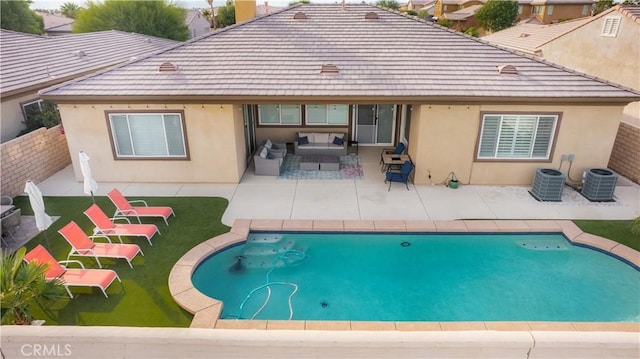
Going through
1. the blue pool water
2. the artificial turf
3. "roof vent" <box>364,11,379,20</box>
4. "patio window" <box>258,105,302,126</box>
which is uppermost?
"roof vent" <box>364,11,379,20</box>

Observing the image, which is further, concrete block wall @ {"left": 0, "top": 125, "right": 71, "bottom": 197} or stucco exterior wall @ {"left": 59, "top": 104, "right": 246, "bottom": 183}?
stucco exterior wall @ {"left": 59, "top": 104, "right": 246, "bottom": 183}

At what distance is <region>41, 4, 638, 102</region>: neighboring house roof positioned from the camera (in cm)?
1286

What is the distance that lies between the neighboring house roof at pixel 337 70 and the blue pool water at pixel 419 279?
4.76 metres

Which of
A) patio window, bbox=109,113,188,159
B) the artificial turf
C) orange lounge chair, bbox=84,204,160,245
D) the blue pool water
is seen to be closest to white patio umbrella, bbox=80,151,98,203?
orange lounge chair, bbox=84,204,160,245

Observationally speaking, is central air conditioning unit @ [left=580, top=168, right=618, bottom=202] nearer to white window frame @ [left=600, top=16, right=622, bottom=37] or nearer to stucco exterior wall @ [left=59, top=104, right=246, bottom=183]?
stucco exterior wall @ [left=59, top=104, right=246, bottom=183]

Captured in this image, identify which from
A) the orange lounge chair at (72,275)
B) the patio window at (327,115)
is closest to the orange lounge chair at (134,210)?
the orange lounge chair at (72,275)

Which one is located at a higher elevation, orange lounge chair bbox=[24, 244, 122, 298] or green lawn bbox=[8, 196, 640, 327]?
orange lounge chair bbox=[24, 244, 122, 298]

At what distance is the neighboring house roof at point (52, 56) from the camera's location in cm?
1535

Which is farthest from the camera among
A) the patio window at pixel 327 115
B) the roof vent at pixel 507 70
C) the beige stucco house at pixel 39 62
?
the patio window at pixel 327 115

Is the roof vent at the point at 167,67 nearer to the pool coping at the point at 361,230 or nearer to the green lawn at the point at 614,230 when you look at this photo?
the pool coping at the point at 361,230

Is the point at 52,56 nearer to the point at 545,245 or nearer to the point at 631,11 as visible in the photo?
the point at 545,245

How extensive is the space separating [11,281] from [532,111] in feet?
48.1

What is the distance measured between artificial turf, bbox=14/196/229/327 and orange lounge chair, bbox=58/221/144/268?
0.28m

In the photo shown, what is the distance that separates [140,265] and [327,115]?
10.6m
